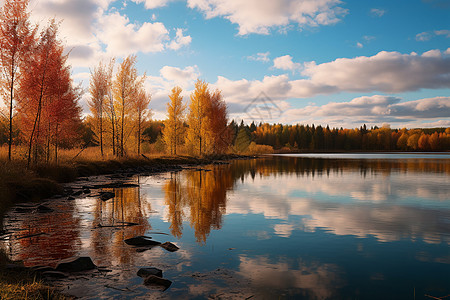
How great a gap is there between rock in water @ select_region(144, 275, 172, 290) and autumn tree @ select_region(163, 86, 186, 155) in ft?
139

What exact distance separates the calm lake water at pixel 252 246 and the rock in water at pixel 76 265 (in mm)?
278

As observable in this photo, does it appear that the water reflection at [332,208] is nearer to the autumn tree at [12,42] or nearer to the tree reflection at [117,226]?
the tree reflection at [117,226]

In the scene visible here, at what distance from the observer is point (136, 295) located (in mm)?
5023

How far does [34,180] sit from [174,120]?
33.0 m

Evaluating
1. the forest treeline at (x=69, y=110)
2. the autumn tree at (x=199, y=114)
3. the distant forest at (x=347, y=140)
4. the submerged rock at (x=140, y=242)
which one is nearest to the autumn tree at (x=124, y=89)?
the forest treeline at (x=69, y=110)

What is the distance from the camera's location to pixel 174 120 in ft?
155

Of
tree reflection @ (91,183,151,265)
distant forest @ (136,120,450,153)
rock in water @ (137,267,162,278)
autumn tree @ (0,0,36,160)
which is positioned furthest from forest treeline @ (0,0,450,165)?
distant forest @ (136,120,450,153)

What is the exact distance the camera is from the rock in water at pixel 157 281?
5.41 metres

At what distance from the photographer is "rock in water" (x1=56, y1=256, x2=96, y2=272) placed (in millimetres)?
5922

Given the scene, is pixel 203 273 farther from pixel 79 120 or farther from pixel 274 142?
pixel 274 142

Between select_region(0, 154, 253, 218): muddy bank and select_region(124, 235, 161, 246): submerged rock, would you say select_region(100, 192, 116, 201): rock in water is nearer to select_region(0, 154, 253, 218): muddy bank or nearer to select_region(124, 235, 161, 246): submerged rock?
select_region(0, 154, 253, 218): muddy bank

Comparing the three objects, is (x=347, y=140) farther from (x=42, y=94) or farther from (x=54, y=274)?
(x=54, y=274)

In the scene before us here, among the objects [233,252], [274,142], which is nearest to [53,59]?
[233,252]

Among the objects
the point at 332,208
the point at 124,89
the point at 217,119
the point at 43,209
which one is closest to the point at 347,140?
the point at 217,119
